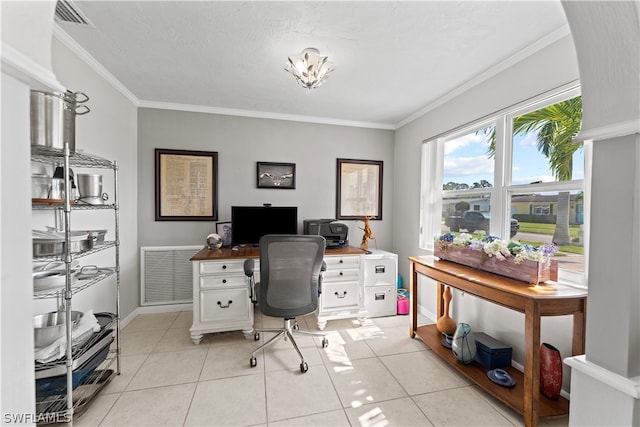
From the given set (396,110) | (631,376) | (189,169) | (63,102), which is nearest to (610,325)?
(631,376)

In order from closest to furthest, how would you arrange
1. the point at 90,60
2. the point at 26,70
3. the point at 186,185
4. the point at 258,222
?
the point at 26,70 → the point at 90,60 → the point at 258,222 → the point at 186,185

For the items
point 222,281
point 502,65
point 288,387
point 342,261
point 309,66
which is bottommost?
point 288,387

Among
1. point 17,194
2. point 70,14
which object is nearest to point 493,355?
point 17,194

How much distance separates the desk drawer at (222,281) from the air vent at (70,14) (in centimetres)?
201

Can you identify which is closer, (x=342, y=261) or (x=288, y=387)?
(x=288, y=387)

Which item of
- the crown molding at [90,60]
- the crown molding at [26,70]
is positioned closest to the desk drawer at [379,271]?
the crown molding at [26,70]

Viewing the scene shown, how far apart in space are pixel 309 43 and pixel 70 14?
4.91 feet

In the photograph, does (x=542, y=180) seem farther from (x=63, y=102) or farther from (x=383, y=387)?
(x=63, y=102)

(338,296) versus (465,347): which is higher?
(338,296)

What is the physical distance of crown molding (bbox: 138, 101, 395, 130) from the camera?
2.78 metres

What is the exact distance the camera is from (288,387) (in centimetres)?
170

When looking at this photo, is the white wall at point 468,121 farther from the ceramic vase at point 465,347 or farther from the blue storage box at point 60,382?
the blue storage box at point 60,382

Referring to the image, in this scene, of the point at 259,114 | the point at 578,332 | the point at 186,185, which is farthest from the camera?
the point at 259,114

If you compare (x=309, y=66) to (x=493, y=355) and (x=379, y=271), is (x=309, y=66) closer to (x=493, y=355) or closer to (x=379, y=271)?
(x=379, y=271)
